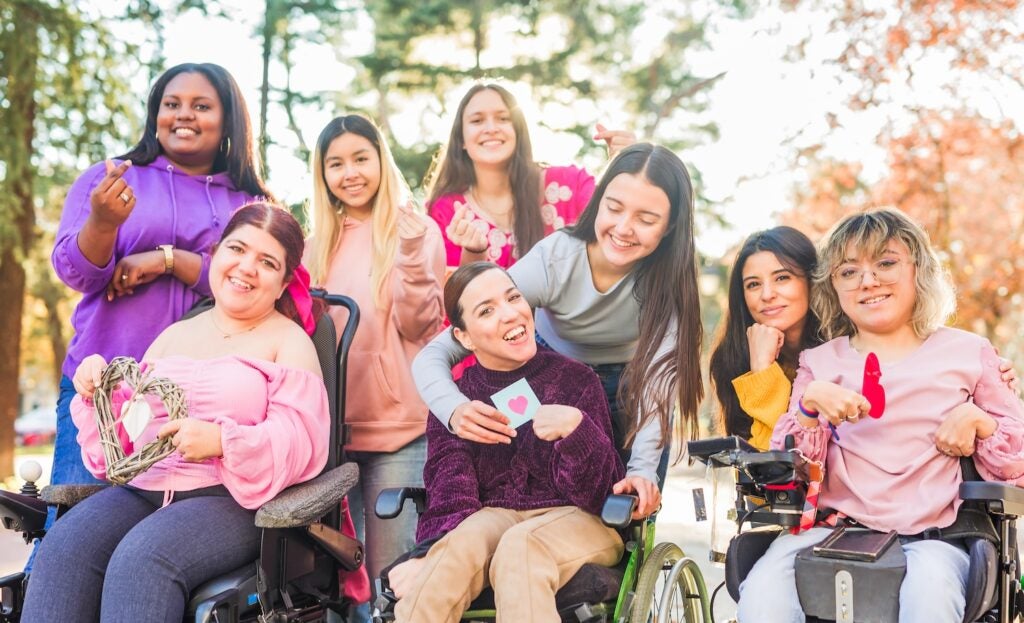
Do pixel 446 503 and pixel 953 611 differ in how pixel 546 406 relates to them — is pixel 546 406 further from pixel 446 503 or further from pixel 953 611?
pixel 953 611

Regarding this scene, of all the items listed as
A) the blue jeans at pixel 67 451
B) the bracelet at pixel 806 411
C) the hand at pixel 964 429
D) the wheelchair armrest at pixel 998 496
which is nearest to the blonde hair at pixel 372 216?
the blue jeans at pixel 67 451

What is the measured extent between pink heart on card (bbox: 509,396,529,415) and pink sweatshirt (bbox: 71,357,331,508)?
1.89 feet

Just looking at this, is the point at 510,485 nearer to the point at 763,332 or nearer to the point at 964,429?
the point at 763,332

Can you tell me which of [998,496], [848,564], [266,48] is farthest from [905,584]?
[266,48]

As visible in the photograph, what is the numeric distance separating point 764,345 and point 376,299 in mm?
1398

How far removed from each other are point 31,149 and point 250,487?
29.4 ft

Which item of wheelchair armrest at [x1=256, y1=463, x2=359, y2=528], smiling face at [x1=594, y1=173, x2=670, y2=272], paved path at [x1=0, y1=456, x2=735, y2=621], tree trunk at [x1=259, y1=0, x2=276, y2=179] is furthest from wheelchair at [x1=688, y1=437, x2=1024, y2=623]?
tree trunk at [x1=259, y1=0, x2=276, y2=179]

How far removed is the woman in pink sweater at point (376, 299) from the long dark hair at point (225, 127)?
11.2 inches

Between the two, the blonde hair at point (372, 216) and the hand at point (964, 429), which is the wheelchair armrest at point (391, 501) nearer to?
the blonde hair at point (372, 216)

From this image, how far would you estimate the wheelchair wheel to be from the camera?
284 centimetres

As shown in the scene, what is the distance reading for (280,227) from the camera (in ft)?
10.6

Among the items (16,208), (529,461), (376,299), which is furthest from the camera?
(16,208)

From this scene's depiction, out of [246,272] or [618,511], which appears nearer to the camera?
[618,511]

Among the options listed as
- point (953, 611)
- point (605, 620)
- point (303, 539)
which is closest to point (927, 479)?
point (953, 611)
